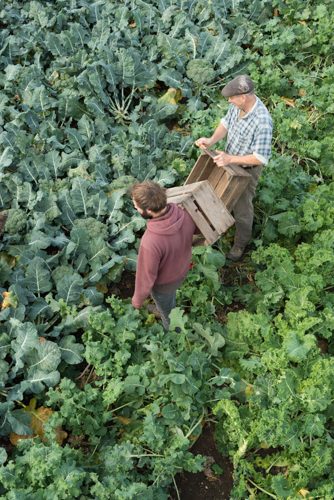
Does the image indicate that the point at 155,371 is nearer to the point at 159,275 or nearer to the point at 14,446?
the point at 159,275

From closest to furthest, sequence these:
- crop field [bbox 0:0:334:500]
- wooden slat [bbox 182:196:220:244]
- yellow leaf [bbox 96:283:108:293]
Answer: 1. crop field [bbox 0:0:334:500]
2. wooden slat [bbox 182:196:220:244]
3. yellow leaf [bbox 96:283:108:293]

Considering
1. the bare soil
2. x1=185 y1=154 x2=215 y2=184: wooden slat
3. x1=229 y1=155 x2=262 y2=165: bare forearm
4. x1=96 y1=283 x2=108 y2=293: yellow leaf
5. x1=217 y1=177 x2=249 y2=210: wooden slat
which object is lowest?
the bare soil

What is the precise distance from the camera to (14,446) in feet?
14.8

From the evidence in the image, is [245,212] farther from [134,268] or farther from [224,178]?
[134,268]

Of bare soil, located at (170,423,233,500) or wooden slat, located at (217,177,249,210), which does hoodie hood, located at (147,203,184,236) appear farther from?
bare soil, located at (170,423,233,500)

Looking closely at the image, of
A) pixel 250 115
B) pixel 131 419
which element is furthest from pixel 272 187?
pixel 131 419

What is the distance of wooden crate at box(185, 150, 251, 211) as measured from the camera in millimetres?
5078

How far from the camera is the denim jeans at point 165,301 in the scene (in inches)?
186

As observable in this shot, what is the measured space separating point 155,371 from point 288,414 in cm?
123

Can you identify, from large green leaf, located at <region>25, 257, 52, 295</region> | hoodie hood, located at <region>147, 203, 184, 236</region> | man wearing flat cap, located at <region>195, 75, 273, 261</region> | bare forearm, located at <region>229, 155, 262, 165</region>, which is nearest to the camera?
hoodie hood, located at <region>147, 203, 184, 236</region>

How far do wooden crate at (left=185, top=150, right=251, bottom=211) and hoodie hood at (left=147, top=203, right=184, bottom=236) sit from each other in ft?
3.66

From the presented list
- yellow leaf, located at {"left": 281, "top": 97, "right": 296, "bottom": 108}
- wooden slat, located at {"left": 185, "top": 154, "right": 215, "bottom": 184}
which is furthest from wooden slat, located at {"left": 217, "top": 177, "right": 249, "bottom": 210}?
yellow leaf, located at {"left": 281, "top": 97, "right": 296, "bottom": 108}

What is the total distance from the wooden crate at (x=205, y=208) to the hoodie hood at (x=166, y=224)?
489mm

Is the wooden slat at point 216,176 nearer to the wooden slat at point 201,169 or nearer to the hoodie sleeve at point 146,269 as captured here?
the wooden slat at point 201,169
